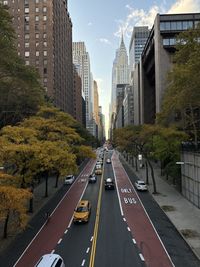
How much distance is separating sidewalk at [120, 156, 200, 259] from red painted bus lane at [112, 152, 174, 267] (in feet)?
7.51

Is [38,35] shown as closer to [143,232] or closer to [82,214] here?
[82,214]

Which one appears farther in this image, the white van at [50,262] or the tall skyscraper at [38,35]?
the tall skyscraper at [38,35]

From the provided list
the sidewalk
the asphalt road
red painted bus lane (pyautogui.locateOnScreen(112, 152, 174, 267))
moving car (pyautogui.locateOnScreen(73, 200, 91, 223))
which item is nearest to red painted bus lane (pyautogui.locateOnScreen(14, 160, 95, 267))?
the asphalt road

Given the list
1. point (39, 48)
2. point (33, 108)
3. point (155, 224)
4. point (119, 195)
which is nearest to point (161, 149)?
point (119, 195)

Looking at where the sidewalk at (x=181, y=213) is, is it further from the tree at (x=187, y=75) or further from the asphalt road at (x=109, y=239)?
the tree at (x=187, y=75)

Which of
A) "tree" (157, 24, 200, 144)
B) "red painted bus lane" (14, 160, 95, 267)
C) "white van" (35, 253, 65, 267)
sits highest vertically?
"tree" (157, 24, 200, 144)

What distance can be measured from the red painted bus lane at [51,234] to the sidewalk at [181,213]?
10084 mm

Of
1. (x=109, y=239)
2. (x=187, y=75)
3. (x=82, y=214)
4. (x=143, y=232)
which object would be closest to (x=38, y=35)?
(x=187, y=75)

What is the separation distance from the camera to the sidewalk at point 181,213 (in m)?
27.7

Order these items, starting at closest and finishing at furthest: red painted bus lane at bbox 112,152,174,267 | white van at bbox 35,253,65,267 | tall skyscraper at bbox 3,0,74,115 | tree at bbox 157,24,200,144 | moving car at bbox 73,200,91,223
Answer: white van at bbox 35,253,65,267 < red painted bus lane at bbox 112,152,174,267 < moving car at bbox 73,200,91,223 < tree at bbox 157,24,200,144 < tall skyscraper at bbox 3,0,74,115

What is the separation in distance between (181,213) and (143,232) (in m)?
8.31

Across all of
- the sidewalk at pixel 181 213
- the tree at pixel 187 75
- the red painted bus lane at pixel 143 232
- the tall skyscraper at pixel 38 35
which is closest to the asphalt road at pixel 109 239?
Answer: the red painted bus lane at pixel 143 232

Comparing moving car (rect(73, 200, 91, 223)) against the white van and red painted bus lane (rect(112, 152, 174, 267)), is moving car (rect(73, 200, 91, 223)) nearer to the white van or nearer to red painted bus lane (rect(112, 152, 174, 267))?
red painted bus lane (rect(112, 152, 174, 267))

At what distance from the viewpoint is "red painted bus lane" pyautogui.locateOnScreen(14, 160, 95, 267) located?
2414 cm
